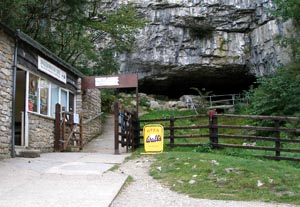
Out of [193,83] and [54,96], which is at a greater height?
[193,83]

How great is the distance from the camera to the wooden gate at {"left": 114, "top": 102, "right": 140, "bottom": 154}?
40.3 feet

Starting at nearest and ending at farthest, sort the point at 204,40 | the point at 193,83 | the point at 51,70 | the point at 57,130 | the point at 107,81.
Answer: the point at 57,130 < the point at 51,70 < the point at 107,81 < the point at 204,40 < the point at 193,83

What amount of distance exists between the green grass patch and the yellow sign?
8.12 ft

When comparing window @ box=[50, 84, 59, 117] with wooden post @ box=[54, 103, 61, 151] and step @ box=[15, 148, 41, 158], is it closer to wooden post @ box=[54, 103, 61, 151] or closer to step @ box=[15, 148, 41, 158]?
wooden post @ box=[54, 103, 61, 151]

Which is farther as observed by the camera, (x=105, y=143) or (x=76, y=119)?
(x=105, y=143)

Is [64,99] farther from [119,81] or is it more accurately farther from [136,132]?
[136,132]

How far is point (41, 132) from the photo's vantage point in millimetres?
12227

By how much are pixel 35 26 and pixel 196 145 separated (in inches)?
433

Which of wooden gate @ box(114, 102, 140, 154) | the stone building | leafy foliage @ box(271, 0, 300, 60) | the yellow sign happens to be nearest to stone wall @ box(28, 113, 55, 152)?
the stone building

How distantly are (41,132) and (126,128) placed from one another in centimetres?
276

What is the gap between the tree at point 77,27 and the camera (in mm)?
18062

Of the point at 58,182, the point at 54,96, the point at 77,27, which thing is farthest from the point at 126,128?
the point at 77,27

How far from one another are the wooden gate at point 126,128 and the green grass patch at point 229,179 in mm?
3518

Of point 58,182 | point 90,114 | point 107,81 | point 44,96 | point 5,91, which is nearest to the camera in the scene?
point 58,182
